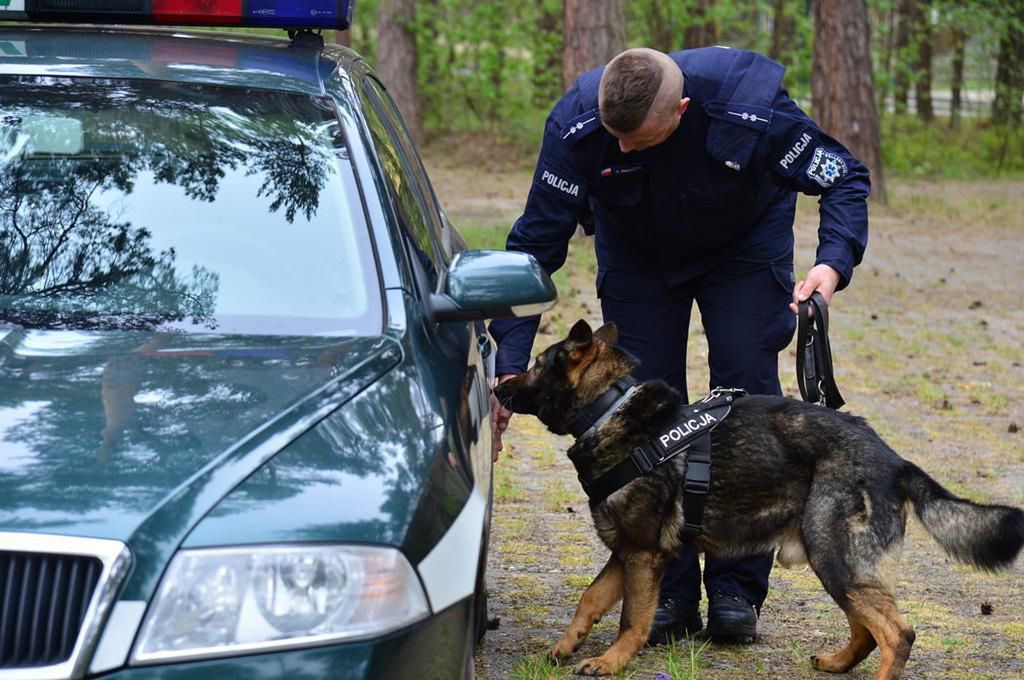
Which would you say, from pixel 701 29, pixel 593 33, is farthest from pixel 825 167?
pixel 701 29

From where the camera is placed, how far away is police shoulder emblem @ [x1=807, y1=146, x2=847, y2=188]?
4.07 meters

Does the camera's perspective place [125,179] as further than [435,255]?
No

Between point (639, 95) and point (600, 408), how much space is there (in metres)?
0.92

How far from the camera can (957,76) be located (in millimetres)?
29156

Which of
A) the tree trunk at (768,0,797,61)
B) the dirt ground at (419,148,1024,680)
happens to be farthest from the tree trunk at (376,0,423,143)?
the tree trunk at (768,0,797,61)

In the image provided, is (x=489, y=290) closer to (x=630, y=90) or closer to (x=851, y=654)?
(x=630, y=90)

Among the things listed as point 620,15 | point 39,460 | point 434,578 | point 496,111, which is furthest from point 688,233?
point 496,111

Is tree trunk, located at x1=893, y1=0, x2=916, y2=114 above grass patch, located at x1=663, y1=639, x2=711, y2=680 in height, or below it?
below

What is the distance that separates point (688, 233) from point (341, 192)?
138cm

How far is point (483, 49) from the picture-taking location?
82.7 feet

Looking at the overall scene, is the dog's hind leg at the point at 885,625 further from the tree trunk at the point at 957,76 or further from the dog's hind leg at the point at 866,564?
the tree trunk at the point at 957,76

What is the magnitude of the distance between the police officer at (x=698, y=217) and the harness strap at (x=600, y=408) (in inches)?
11.6

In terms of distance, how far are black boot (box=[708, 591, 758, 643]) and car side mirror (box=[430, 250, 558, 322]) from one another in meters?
1.53

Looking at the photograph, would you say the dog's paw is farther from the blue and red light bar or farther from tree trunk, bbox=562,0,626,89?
tree trunk, bbox=562,0,626,89
